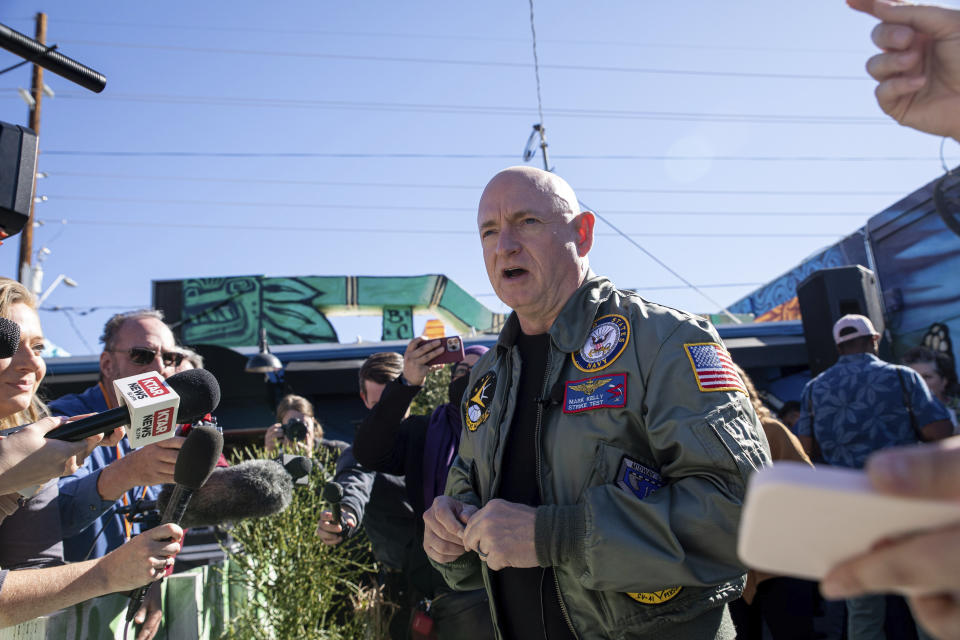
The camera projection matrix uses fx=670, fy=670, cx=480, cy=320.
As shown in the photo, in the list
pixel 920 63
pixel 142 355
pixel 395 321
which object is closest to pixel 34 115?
pixel 395 321

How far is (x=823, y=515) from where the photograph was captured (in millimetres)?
637

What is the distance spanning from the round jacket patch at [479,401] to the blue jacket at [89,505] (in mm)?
1315

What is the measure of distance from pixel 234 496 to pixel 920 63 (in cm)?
213

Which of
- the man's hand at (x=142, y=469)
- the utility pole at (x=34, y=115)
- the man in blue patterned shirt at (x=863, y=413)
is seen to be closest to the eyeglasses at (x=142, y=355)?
the man's hand at (x=142, y=469)

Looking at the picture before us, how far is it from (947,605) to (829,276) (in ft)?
A: 30.4

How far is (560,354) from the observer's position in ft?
6.54

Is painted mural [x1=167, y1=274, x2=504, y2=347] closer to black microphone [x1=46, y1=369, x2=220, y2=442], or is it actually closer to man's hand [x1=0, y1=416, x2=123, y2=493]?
black microphone [x1=46, y1=369, x2=220, y2=442]

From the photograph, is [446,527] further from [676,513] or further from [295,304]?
[295,304]

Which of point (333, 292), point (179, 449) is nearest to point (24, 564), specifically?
point (179, 449)

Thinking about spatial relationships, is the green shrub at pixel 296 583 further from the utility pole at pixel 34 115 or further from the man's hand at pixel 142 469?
the utility pole at pixel 34 115

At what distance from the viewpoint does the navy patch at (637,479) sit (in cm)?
168

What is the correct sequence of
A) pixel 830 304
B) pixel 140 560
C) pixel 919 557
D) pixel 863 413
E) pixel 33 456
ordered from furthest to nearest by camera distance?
pixel 830 304 → pixel 863 413 → pixel 140 560 → pixel 33 456 → pixel 919 557

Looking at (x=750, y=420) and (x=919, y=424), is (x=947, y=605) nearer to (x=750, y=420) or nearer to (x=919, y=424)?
(x=750, y=420)

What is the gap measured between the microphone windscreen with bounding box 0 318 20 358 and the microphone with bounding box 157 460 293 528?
74 cm
